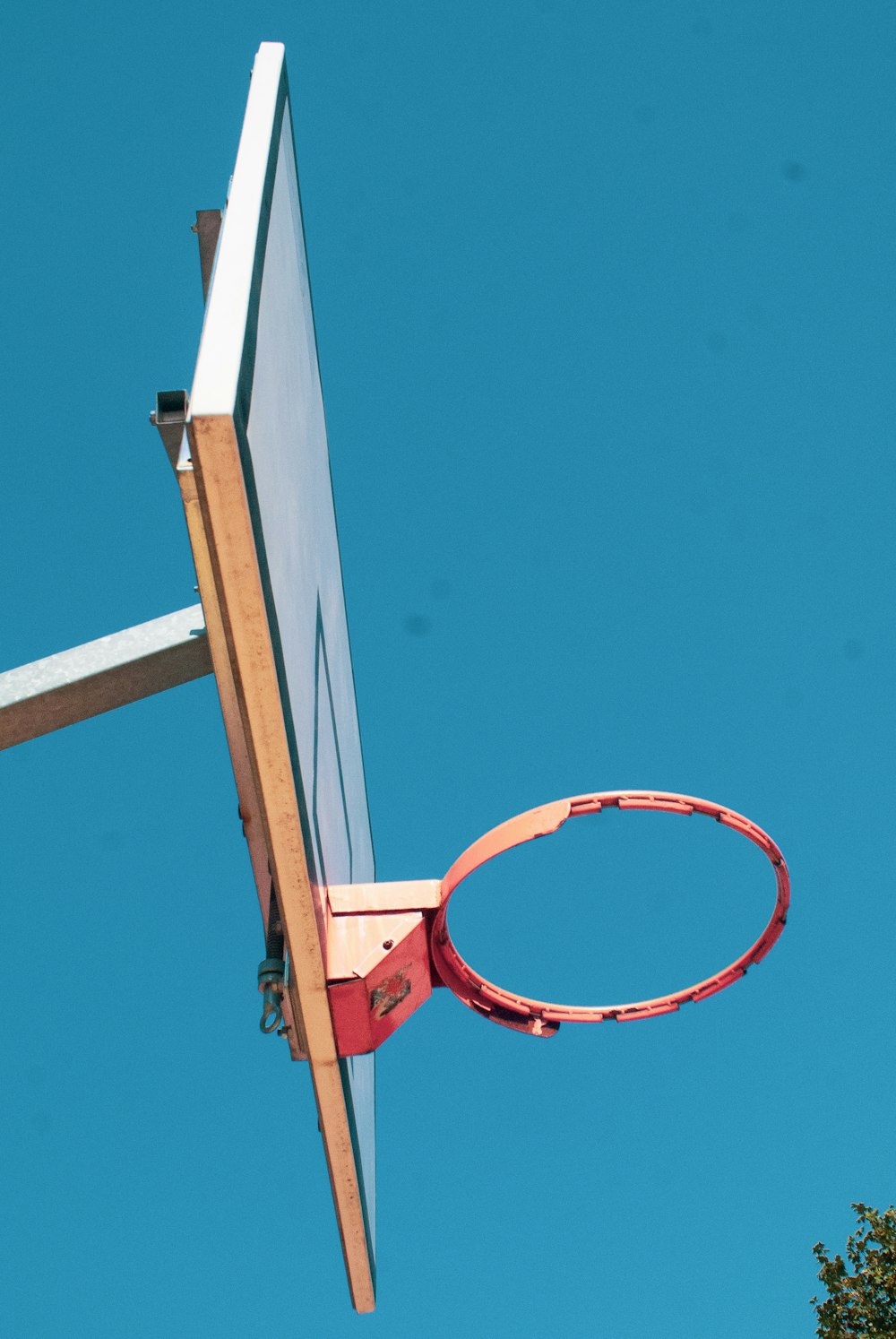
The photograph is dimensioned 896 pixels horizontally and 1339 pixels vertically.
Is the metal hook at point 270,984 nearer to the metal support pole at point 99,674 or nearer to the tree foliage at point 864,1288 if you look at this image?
the metal support pole at point 99,674

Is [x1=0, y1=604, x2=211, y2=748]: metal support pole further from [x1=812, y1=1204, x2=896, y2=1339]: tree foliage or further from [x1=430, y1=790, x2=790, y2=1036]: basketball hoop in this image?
[x1=812, y1=1204, x2=896, y2=1339]: tree foliage

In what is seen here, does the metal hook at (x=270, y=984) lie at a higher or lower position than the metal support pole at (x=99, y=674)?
lower

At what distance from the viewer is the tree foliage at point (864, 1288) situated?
8.27 m

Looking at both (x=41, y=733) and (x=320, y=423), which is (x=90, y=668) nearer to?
(x=41, y=733)

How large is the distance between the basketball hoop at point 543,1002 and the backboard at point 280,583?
1.47ft

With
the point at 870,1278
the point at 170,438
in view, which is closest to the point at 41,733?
the point at 170,438

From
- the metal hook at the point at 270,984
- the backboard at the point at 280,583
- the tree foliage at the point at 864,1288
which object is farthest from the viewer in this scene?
the tree foliage at the point at 864,1288

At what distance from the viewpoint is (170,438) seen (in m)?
4.12

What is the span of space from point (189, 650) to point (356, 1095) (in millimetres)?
1720

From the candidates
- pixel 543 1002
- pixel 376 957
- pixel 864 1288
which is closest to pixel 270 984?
pixel 376 957

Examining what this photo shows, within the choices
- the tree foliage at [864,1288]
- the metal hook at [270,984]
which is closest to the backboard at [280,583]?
the metal hook at [270,984]

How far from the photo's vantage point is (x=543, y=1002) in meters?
5.16

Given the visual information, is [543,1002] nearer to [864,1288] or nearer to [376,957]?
[376,957]

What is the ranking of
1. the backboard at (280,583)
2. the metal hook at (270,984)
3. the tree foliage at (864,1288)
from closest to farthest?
the backboard at (280,583) → the metal hook at (270,984) → the tree foliage at (864,1288)
